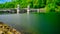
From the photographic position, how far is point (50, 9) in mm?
53562

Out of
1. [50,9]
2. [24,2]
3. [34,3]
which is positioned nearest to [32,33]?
[50,9]

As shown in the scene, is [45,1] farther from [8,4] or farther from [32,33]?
[32,33]

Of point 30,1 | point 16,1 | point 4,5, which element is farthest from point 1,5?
point 30,1

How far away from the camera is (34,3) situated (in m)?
57.7

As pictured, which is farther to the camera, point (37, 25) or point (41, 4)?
point (41, 4)

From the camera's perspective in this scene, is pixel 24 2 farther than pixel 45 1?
Yes

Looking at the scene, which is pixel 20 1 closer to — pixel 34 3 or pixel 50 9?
pixel 34 3

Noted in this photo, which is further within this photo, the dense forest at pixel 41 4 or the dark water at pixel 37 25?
the dense forest at pixel 41 4

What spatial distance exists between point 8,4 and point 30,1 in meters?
6.94

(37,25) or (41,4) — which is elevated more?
(37,25)

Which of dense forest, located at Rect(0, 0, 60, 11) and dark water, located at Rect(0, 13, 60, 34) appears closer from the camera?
dark water, located at Rect(0, 13, 60, 34)

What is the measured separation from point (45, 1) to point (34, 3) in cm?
294

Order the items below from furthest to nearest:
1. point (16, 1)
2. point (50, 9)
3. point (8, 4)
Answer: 1. point (16, 1)
2. point (8, 4)
3. point (50, 9)

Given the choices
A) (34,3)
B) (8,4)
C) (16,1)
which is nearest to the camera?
(34,3)
